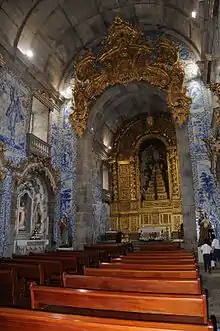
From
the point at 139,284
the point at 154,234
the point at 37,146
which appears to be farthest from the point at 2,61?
the point at 154,234

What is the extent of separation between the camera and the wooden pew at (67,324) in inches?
64.2

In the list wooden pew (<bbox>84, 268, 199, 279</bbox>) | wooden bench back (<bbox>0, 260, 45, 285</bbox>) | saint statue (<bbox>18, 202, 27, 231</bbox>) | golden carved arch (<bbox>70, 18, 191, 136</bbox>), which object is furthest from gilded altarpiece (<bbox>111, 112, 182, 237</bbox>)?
wooden pew (<bbox>84, 268, 199, 279</bbox>)

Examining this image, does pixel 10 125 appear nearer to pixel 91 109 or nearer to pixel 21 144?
pixel 21 144

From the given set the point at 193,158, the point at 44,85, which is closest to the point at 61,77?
the point at 44,85

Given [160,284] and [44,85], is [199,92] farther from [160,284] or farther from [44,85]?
[160,284]

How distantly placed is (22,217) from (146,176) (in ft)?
37.9

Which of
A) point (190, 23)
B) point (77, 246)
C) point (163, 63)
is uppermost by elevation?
point (190, 23)

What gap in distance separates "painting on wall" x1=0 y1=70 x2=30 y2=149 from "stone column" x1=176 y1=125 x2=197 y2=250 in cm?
721

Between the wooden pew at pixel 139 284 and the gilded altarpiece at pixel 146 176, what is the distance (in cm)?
1609

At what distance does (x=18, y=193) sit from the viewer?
11.2 metres

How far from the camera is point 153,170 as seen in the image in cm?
2130

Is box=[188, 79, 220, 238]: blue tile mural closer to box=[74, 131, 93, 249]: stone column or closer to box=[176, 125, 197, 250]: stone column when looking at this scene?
box=[176, 125, 197, 250]: stone column

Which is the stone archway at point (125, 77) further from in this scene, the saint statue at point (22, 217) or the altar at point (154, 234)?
the altar at point (154, 234)

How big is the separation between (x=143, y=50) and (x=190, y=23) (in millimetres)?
2496
